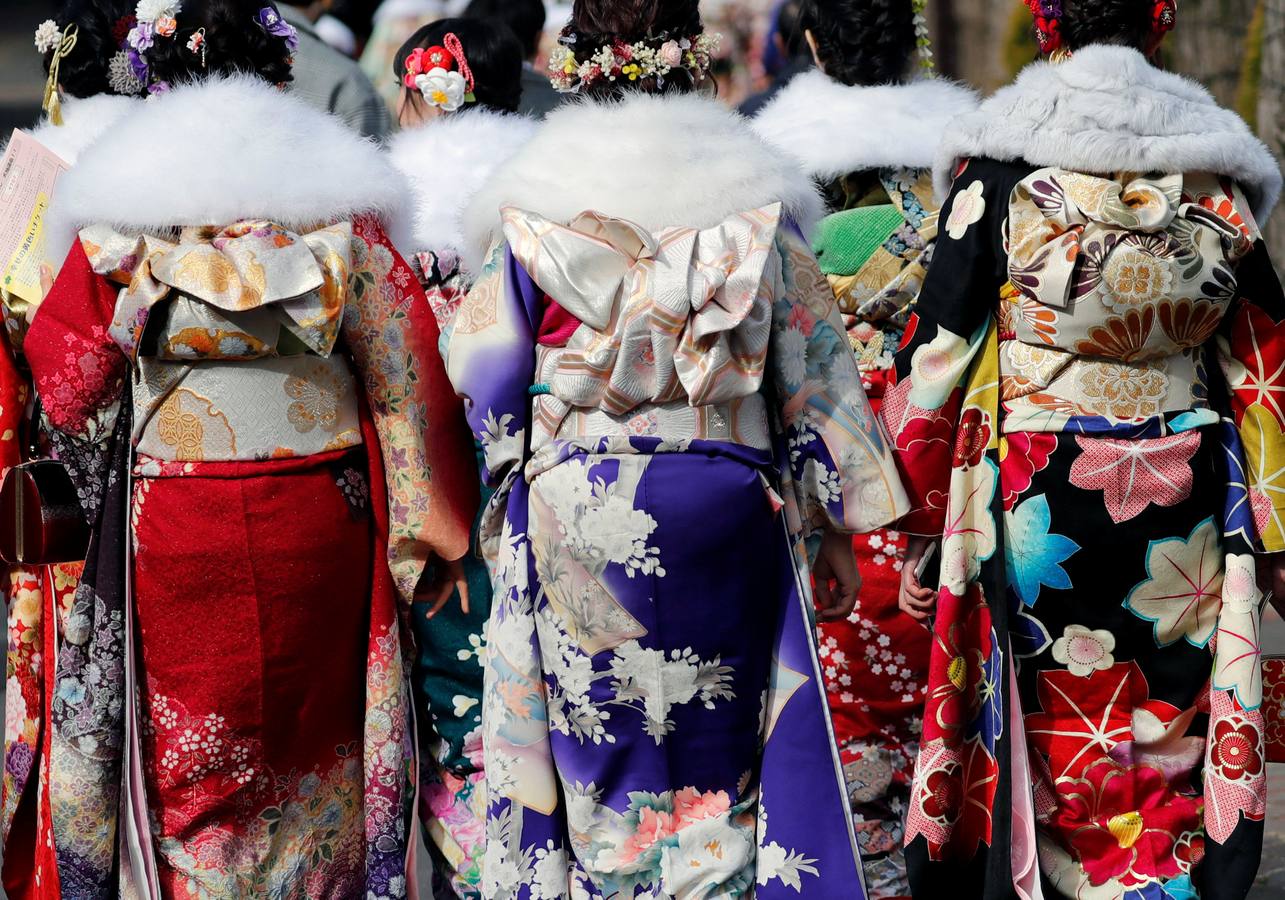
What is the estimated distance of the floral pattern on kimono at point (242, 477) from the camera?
3119 millimetres

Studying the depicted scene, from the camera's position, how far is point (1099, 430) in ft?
10.6

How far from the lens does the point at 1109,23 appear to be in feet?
10.8

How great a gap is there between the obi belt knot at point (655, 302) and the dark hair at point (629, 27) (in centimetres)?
30

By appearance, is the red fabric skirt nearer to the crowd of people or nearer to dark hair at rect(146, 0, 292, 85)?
the crowd of people

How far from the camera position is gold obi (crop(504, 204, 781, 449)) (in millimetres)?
2877

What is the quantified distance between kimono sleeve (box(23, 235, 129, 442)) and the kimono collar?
0.06 meters

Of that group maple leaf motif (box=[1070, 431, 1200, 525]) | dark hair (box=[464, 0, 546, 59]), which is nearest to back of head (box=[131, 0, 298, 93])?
maple leaf motif (box=[1070, 431, 1200, 525])

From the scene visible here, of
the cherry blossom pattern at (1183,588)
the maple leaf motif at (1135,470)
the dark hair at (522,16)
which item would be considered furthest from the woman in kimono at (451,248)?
the dark hair at (522,16)

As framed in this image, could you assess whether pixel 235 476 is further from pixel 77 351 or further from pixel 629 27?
pixel 629 27

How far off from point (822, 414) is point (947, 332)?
42cm

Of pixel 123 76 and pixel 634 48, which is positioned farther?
pixel 123 76

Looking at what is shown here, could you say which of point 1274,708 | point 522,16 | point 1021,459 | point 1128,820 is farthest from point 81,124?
point 522,16

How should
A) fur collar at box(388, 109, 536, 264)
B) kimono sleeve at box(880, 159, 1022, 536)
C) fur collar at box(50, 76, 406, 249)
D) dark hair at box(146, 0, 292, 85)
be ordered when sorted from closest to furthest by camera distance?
1. fur collar at box(50, 76, 406, 249)
2. dark hair at box(146, 0, 292, 85)
3. kimono sleeve at box(880, 159, 1022, 536)
4. fur collar at box(388, 109, 536, 264)

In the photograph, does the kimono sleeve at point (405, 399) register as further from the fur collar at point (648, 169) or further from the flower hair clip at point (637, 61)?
the flower hair clip at point (637, 61)
